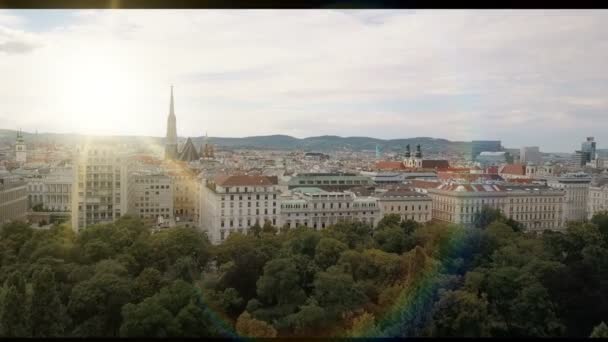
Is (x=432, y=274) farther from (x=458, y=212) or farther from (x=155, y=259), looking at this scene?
(x=458, y=212)

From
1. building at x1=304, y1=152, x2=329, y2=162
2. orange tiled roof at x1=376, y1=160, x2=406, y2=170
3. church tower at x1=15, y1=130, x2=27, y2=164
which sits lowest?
orange tiled roof at x1=376, y1=160, x2=406, y2=170

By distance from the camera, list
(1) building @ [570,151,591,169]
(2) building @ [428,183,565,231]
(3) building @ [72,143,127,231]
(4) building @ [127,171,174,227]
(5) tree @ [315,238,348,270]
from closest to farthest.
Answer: (5) tree @ [315,238,348,270] → (3) building @ [72,143,127,231] → (2) building @ [428,183,565,231] → (4) building @ [127,171,174,227] → (1) building @ [570,151,591,169]

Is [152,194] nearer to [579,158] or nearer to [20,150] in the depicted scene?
[20,150]

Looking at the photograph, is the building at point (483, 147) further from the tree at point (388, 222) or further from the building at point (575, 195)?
the tree at point (388, 222)

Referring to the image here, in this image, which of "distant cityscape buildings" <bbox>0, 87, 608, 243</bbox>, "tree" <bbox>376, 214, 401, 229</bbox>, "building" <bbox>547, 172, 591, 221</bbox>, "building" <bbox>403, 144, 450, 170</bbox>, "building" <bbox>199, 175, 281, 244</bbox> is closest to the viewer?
"tree" <bbox>376, 214, 401, 229</bbox>

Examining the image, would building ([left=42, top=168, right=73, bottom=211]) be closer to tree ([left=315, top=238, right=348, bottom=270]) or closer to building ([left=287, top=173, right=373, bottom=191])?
building ([left=287, top=173, right=373, bottom=191])

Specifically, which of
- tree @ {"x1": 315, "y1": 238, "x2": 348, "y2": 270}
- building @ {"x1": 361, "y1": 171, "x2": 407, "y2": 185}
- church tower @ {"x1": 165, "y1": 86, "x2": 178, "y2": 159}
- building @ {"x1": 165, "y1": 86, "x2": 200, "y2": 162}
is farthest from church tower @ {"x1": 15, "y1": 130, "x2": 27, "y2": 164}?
tree @ {"x1": 315, "y1": 238, "x2": 348, "y2": 270}
